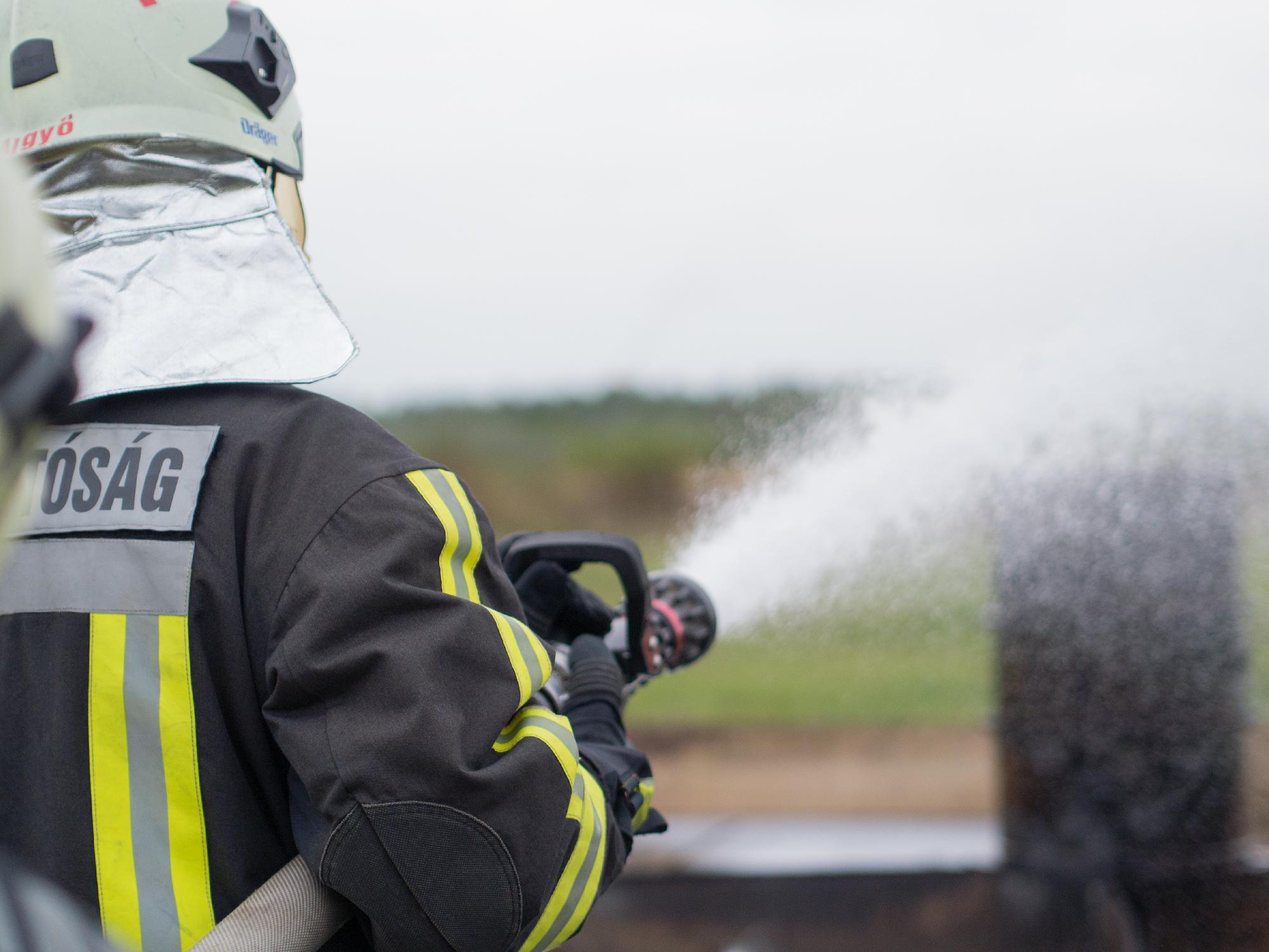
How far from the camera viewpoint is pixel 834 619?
9.05 metres

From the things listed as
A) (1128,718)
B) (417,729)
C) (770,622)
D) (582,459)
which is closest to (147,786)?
(417,729)

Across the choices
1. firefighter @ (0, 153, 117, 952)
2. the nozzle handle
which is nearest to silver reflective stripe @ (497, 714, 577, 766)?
the nozzle handle

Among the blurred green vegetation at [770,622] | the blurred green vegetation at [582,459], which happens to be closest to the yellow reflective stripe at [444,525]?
the blurred green vegetation at [770,622]

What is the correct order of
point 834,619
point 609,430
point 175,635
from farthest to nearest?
point 609,430 < point 834,619 < point 175,635

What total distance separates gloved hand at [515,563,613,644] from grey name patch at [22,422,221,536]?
1.77 feet

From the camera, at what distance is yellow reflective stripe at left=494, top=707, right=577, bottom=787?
117 cm

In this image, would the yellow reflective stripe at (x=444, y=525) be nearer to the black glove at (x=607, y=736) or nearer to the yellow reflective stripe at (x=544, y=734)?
the yellow reflective stripe at (x=544, y=734)

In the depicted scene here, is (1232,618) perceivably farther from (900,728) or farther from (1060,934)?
(900,728)

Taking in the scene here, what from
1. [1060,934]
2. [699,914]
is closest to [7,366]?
[699,914]

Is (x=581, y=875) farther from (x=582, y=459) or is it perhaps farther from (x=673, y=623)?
(x=582, y=459)

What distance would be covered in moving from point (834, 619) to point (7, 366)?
8785mm

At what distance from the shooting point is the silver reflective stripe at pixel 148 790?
1.13 meters

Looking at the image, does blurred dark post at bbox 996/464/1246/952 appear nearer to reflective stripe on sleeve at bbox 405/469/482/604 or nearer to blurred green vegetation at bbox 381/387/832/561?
reflective stripe on sleeve at bbox 405/469/482/604

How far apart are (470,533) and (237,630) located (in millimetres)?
239
